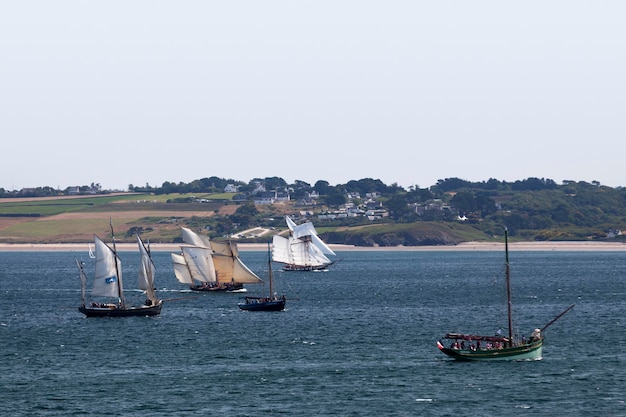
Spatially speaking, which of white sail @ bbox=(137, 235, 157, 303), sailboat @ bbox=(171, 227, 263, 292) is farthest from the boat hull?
sailboat @ bbox=(171, 227, 263, 292)

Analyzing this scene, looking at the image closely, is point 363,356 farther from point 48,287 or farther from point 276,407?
point 48,287

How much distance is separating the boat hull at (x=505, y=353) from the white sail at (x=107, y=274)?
47452mm

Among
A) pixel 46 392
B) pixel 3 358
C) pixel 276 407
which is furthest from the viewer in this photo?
pixel 3 358

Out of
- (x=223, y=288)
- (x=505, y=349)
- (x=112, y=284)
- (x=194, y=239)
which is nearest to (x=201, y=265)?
(x=223, y=288)

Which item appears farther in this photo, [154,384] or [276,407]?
[154,384]

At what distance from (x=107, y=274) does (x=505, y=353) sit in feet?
171

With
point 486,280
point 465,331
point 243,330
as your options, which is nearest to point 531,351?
point 465,331

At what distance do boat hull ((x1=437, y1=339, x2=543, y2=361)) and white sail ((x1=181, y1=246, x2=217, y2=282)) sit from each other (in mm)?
84424

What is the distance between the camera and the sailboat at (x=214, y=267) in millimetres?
162000

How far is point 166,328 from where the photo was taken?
108688 mm

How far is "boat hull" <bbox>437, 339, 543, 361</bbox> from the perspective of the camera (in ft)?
268

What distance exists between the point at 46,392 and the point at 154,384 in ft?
22.8

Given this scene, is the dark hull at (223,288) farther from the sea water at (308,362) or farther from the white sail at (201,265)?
the sea water at (308,362)

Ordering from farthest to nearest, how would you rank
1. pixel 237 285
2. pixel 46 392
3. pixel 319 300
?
pixel 237 285 → pixel 319 300 → pixel 46 392
